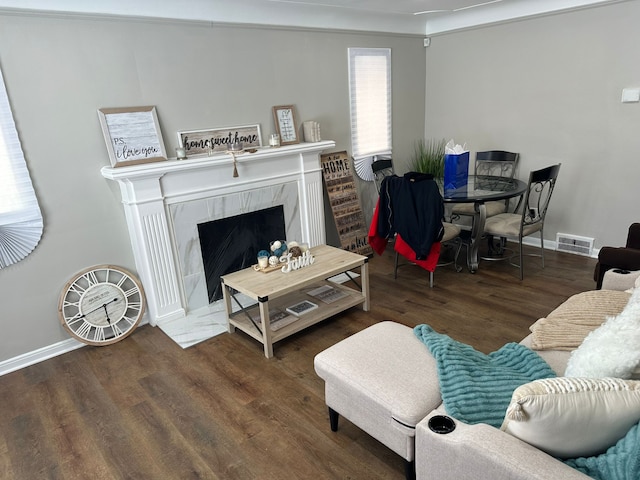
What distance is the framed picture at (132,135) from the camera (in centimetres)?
297

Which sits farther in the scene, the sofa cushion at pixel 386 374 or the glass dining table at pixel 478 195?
the glass dining table at pixel 478 195

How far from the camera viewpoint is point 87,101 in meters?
2.90

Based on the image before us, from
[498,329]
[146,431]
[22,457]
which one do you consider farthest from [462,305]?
[22,457]

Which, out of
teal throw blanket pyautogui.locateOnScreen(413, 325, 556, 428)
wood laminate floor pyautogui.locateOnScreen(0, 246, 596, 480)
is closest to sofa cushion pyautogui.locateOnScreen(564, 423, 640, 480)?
teal throw blanket pyautogui.locateOnScreen(413, 325, 556, 428)

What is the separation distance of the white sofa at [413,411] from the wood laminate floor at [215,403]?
0.28 m

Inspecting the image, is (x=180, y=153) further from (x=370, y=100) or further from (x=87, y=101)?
(x=370, y=100)

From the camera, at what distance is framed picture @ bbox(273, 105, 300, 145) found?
3842 millimetres

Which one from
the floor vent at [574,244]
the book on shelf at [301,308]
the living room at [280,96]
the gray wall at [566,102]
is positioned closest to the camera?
the living room at [280,96]

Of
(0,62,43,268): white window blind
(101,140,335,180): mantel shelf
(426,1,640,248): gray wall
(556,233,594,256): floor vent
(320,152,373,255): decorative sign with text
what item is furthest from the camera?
(320,152,373,255): decorative sign with text

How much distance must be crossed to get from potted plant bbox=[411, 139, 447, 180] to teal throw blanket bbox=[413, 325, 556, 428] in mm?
2915

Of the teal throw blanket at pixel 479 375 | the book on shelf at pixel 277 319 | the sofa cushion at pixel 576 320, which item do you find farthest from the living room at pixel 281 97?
the teal throw blanket at pixel 479 375

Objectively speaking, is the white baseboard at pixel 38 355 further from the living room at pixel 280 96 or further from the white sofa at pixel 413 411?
the white sofa at pixel 413 411

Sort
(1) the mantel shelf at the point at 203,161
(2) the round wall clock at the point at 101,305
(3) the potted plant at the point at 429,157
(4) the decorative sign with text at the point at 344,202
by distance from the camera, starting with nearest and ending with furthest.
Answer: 1. (1) the mantel shelf at the point at 203,161
2. (2) the round wall clock at the point at 101,305
3. (4) the decorative sign with text at the point at 344,202
4. (3) the potted plant at the point at 429,157

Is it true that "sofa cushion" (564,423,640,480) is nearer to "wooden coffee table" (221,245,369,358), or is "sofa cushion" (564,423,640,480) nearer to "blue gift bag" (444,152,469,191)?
"wooden coffee table" (221,245,369,358)
